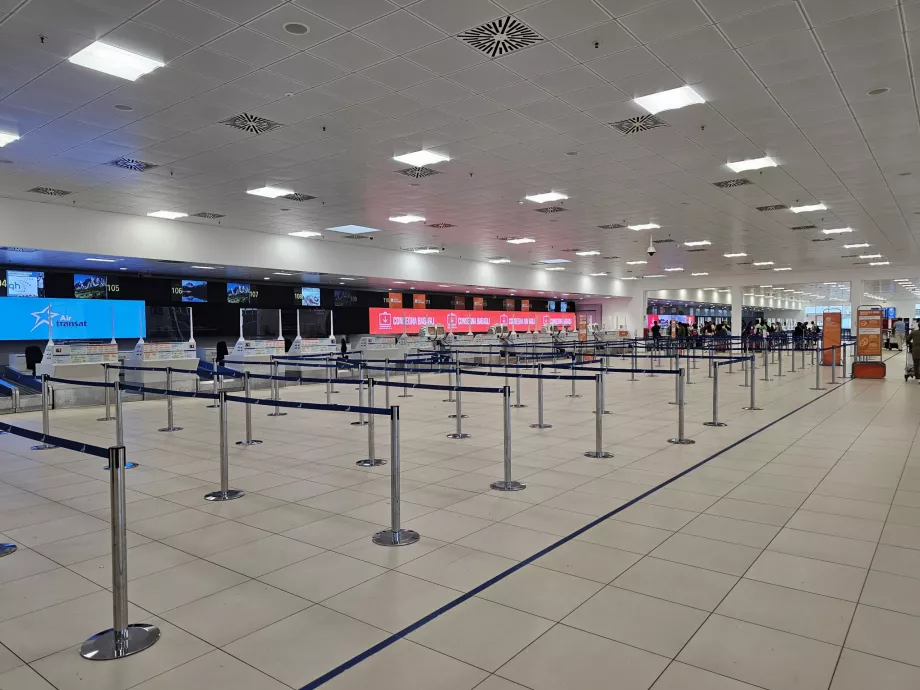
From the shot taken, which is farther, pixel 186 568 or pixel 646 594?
pixel 186 568

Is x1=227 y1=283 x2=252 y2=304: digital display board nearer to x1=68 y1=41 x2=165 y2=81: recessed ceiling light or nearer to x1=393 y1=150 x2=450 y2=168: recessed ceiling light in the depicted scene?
x1=393 y1=150 x2=450 y2=168: recessed ceiling light

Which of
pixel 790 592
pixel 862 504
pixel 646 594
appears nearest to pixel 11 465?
pixel 646 594

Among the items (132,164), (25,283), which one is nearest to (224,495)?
(132,164)

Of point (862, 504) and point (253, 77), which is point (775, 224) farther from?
point (253, 77)

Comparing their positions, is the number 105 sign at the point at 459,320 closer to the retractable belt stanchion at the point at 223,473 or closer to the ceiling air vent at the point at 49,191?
the ceiling air vent at the point at 49,191

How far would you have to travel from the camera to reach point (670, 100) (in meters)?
7.21

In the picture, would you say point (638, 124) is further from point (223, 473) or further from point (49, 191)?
point (49, 191)

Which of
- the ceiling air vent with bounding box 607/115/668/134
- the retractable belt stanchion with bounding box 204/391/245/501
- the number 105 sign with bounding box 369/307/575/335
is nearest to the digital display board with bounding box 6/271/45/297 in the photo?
the number 105 sign with bounding box 369/307/575/335

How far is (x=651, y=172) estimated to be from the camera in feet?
35.0

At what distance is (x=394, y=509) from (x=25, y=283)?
1667 centimetres

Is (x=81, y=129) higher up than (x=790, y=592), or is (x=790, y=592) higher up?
(x=81, y=129)

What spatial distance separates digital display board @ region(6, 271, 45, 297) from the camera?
15750 millimetres

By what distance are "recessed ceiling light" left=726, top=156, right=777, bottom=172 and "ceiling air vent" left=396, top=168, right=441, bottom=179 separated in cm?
504

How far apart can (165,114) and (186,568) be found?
19.6 ft
